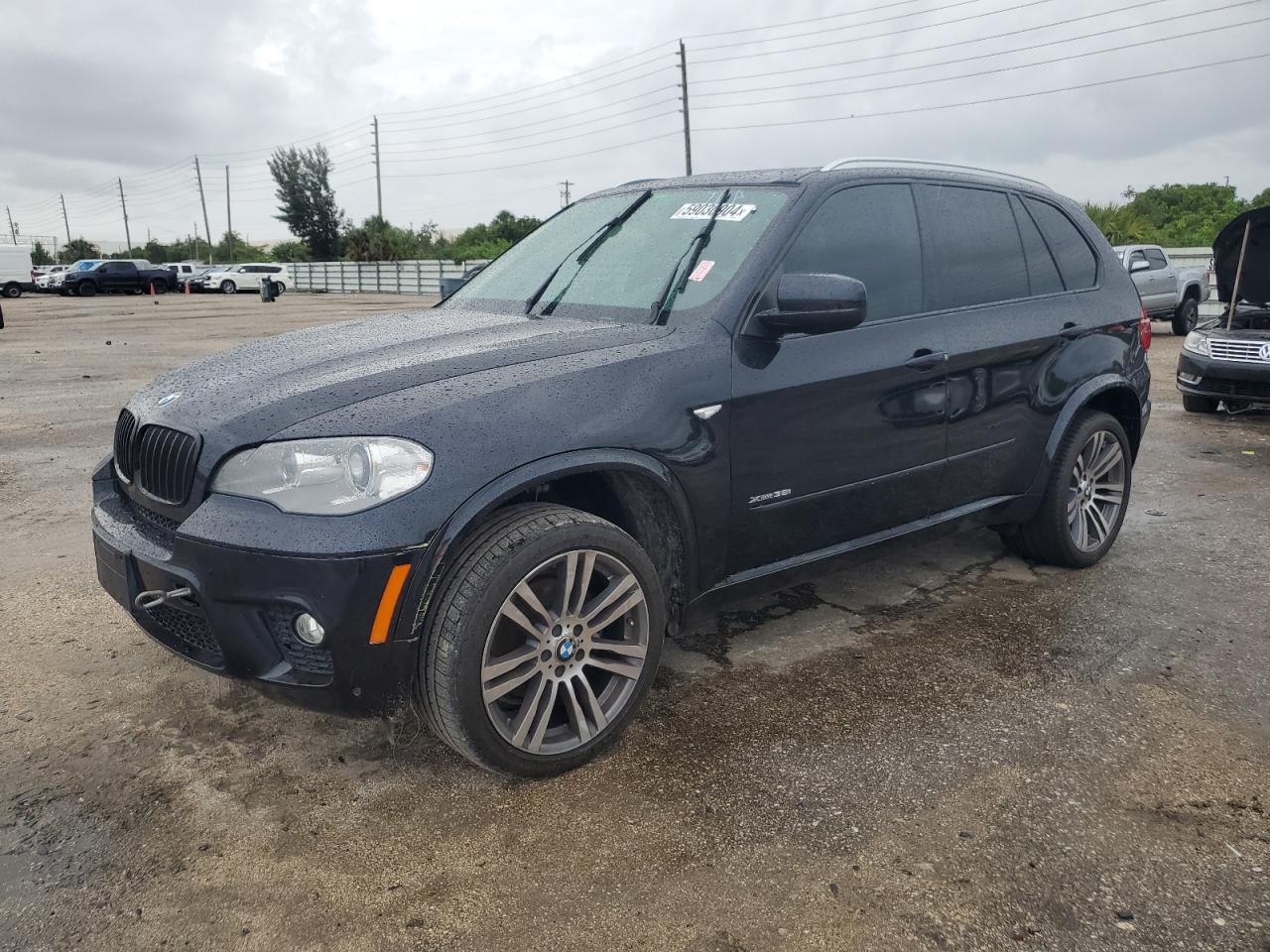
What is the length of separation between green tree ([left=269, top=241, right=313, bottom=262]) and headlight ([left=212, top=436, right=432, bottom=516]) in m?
72.4

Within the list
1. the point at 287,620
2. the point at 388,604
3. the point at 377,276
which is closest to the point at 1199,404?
the point at 388,604

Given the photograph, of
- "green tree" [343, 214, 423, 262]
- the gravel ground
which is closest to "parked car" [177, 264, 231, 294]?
"green tree" [343, 214, 423, 262]

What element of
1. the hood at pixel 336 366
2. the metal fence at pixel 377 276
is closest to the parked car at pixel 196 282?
the metal fence at pixel 377 276

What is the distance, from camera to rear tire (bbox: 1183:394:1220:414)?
9.22 meters

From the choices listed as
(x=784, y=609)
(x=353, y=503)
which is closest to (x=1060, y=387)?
(x=784, y=609)

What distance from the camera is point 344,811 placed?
2.63 m

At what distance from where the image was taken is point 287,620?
8.09 feet

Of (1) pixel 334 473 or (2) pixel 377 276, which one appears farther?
(2) pixel 377 276

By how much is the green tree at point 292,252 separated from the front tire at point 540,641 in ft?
238

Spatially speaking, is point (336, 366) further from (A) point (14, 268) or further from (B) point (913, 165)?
(A) point (14, 268)

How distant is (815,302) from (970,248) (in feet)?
4.17

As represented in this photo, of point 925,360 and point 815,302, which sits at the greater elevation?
point 815,302

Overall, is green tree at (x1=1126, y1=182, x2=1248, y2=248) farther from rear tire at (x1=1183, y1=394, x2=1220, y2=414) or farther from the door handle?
the door handle

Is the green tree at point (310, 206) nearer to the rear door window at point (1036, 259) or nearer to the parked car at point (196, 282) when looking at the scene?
the parked car at point (196, 282)
